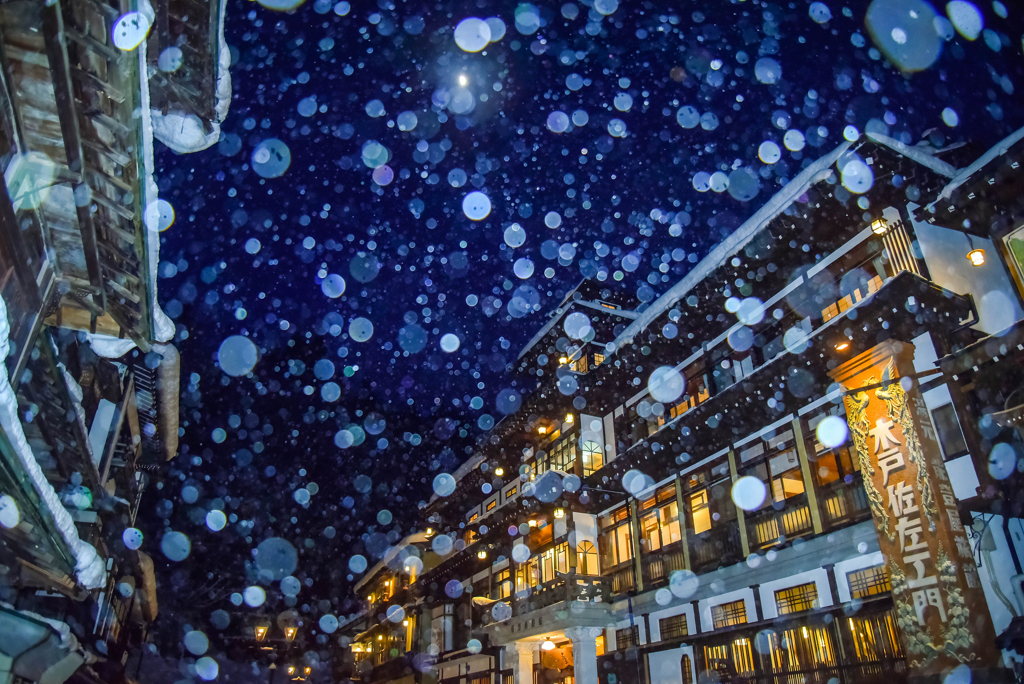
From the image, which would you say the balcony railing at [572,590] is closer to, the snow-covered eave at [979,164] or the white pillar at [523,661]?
the white pillar at [523,661]

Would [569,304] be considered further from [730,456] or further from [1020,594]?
[1020,594]

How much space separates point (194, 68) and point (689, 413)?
14.2 m

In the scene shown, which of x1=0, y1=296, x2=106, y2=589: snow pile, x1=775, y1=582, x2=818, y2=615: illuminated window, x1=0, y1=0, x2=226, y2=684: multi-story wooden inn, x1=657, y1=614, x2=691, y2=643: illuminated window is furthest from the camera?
x1=657, y1=614, x2=691, y2=643: illuminated window

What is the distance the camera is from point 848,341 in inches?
487

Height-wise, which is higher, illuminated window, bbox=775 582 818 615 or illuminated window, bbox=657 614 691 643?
illuminated window, bbox=775 582 818 615

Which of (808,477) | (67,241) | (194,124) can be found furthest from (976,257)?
(67,241)

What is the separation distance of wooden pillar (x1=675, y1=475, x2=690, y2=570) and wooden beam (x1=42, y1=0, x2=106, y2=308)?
1647 cm

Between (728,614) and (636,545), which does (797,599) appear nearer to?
(728,614)

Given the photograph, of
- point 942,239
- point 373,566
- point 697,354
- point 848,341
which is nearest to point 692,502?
point 697,354

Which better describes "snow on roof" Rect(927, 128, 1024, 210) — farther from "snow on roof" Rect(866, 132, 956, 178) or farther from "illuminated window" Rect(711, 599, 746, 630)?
"illuminated window" Rect(711, 599, 746, 630)

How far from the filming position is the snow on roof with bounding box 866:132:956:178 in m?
12.9

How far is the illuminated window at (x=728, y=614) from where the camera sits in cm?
1472

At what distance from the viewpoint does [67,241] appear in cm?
747

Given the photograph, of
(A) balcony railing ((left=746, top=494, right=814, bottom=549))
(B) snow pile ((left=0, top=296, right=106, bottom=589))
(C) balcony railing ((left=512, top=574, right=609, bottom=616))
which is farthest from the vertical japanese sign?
(B) snow pile ((left=0, top=296, right=106, bottom=589))
